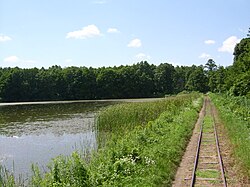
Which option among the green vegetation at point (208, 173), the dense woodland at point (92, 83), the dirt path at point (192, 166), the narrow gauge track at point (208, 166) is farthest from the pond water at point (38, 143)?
the dense woodland at point (92, 83)

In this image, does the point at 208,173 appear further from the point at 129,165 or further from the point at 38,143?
the point at 38,143

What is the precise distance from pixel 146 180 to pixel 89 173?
167cm

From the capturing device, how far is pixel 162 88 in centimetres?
11425

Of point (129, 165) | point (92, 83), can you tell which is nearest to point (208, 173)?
point (129, 165)

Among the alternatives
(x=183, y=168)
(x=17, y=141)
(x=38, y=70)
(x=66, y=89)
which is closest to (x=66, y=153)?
(x=17, y=141)

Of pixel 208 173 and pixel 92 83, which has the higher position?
pixel 92 83

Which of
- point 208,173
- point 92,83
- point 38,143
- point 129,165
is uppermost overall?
point 92,83

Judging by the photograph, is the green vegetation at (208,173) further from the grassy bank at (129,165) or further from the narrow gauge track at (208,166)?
the grassy bank at (129,165)

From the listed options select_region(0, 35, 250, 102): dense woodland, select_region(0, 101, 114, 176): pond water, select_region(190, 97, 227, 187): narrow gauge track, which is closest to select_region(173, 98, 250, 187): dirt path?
select_region(190, 97, 227, 187): narrow gauge track

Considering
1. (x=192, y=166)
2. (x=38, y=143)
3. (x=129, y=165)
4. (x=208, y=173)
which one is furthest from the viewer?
(x=38, y=143)

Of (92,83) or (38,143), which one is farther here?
(92,83)

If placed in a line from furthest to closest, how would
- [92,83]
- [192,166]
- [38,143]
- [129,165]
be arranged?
[92,83]
[38,143]
[192,166]
[129,165]

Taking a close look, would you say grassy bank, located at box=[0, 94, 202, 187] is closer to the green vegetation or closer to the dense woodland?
the green vegetation

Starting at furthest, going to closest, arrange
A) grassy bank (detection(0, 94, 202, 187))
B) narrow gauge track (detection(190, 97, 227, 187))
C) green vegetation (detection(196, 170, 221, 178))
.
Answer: green vegetation (detection(196, 170, 221, 178)), narrow gauge track (detection(190, 97, 227, 187)), grassy bank (detection(0, 94, 202, 187))
